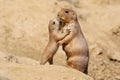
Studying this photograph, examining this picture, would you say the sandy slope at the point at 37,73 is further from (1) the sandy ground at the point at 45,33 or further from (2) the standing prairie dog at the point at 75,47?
(1) the sandy ground at the point at 45,33

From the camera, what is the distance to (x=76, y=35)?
8.02 m

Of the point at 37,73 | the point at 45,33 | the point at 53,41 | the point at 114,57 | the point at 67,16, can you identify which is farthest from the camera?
the point at 45,33

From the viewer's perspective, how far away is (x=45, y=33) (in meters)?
13.5

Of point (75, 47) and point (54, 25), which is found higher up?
point (54, 25)

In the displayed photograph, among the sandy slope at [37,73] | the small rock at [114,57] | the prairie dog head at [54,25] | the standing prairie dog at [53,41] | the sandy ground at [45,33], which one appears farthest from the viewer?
the small rock at [114,57]

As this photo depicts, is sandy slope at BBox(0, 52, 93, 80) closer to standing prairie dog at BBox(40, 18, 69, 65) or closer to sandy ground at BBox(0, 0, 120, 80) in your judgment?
standing prairie dog at BBox(40, 18, 69, 65)

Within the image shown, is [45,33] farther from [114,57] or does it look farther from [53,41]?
[53,41]

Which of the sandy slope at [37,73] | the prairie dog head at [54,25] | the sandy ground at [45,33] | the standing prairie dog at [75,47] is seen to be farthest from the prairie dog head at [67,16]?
the sandy ground at [45,33]

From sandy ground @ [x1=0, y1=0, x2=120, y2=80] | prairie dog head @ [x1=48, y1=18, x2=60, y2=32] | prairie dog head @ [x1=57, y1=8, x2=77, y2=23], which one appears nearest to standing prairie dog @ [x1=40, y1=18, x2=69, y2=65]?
prairie dog head @ [x1=48, y1=18, x2=60, y2=32]

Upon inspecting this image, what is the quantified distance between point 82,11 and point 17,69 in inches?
344

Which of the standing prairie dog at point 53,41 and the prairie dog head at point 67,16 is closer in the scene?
the standing prairie dog at point 53,41

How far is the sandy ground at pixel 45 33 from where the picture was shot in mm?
12969

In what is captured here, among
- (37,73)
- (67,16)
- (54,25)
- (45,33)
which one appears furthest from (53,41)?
(45,33)

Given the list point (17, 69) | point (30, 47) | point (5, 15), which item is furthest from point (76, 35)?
point (5, 15)
